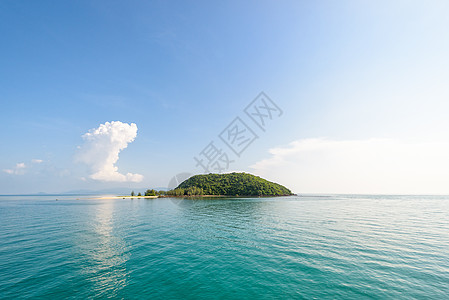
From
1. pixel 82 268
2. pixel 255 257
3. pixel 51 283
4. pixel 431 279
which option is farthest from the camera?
pixel 255 257

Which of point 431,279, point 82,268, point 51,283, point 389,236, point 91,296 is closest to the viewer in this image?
point 91,296

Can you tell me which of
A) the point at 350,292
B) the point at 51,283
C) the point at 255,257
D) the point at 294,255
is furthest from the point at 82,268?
the point at 350,292

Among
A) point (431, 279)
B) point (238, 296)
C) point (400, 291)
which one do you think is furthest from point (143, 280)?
point (431, 279)

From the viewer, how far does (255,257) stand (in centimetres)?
2042

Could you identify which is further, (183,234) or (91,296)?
(183,234)

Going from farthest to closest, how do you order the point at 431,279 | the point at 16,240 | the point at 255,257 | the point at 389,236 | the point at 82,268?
1. the point at 389,236
2. the point at 16,240
3. the point at 255,257
4. the point at 82,268
5. the point at 431,279

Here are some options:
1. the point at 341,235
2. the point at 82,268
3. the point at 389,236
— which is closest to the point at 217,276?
the point at 82,268

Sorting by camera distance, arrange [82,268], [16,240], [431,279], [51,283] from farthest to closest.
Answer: [16,240] < [82,268] < [431,279] < [51,283]

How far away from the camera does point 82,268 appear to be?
1750 cm

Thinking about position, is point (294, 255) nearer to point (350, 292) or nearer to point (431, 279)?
point (350, 292)

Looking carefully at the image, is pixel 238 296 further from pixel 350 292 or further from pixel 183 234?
pixel 183 234

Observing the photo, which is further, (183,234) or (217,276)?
(183,234)

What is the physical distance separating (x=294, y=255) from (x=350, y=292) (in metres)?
7.59

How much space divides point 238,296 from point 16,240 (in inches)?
1326
